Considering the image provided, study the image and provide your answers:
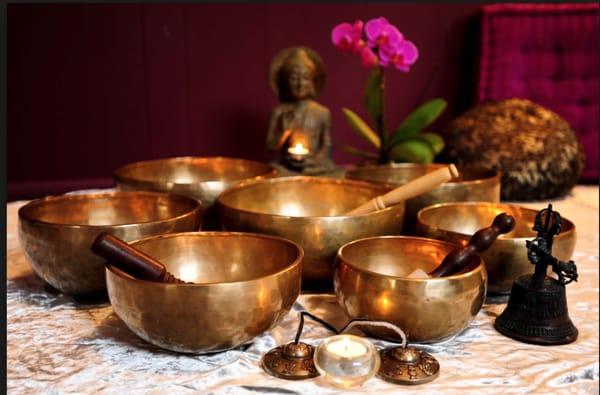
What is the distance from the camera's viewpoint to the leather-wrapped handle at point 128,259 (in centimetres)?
70

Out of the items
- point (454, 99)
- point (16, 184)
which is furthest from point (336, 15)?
point (16, 184)

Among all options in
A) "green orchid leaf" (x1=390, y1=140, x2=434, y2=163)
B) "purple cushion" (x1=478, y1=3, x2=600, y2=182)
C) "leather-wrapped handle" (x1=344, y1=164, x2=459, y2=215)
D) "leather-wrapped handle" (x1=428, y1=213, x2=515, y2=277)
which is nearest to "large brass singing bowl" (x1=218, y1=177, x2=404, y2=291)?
"leather-wrapped handle" (x1=344, y1=164, x2=459, y2=215)

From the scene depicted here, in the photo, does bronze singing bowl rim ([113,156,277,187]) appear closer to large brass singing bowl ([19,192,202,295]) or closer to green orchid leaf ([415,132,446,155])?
large brass singing bowl ([19,192,202,295])

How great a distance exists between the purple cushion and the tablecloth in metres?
1.35

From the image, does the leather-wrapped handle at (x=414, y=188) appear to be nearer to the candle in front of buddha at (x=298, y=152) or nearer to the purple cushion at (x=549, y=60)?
the candle in front of buddha at (x=298, y=152)

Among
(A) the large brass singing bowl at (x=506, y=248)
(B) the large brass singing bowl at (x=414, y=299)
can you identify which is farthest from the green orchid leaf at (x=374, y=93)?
(B) the large brass singing bowl at (x=414, y=299)

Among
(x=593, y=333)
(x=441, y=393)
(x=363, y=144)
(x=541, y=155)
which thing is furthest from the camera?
(x=363, y=144)

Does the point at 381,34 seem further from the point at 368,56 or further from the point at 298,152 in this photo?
the point at 298,152

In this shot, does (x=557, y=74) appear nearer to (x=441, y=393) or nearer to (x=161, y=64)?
(x=161, y=64)

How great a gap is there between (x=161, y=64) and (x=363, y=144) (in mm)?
733

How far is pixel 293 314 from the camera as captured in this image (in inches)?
33.1

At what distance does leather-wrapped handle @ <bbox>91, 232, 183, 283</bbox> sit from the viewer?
2.28 feet

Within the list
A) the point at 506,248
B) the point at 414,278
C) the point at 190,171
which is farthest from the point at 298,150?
the point at 414,278

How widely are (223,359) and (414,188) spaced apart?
1.27 ft
